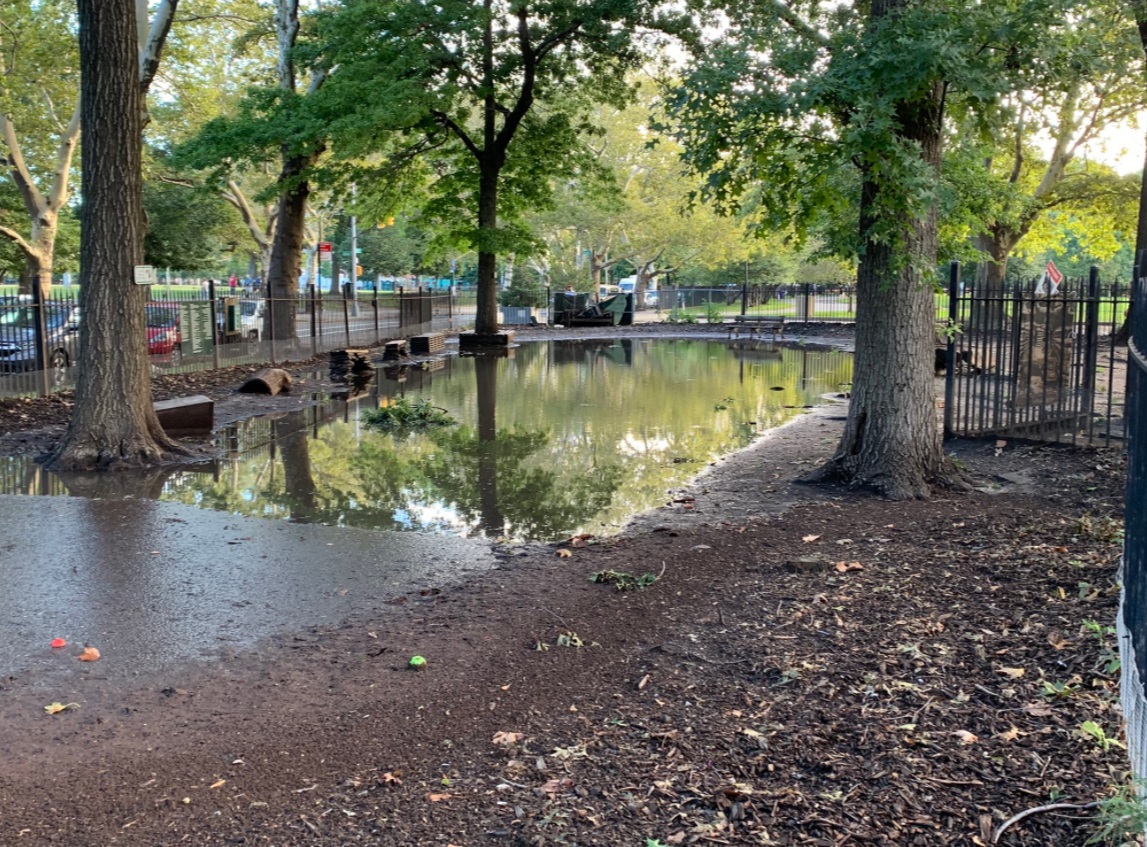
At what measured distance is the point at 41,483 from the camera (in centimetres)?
990

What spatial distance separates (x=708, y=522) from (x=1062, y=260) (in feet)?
314

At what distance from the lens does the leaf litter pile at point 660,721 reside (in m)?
3.46

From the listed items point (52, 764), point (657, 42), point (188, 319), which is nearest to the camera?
point (52, 764)

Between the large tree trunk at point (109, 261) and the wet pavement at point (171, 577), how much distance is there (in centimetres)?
181

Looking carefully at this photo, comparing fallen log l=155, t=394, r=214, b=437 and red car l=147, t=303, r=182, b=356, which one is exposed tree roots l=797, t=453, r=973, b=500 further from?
red car l=147, t=303, r=182, b=356

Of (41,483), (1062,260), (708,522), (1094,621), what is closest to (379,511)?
(708,522)

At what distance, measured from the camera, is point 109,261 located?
10.9m

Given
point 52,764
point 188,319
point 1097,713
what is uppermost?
point 188,319

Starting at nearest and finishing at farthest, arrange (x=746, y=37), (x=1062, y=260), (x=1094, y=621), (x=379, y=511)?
1. (x=1094, y=621)
2. (x=746, y=37)
3. (x=379, y=511)
4. (x=1062, y=260)

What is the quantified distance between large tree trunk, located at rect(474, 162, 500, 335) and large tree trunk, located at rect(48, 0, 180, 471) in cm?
1884

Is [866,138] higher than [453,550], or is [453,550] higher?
[866,138]

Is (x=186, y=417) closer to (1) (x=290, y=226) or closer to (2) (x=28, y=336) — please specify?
(2) (x=28, y=336)

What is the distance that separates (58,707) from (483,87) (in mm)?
26112

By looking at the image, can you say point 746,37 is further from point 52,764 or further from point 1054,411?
point 52,764
